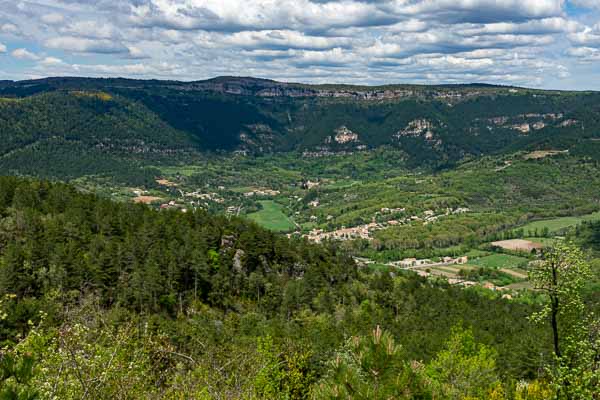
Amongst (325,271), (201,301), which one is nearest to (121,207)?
(201,301)

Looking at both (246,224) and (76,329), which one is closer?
(76,329)

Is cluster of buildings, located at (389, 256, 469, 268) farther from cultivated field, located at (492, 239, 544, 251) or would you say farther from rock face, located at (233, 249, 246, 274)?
rock face, located at (233, 249, 246, 274)

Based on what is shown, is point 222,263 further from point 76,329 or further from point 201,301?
point 76,329

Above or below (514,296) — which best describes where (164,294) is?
above

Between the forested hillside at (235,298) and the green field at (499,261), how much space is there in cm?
6063

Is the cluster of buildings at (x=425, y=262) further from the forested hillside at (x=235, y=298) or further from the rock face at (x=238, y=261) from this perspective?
the rock face at (x=238, y=261)

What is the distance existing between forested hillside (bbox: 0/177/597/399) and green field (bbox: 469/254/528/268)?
60626 millimetres

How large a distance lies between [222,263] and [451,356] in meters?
40.3

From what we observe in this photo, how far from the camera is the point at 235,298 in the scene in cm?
7256

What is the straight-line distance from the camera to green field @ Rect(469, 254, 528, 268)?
→ 151 m

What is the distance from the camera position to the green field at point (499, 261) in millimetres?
150925

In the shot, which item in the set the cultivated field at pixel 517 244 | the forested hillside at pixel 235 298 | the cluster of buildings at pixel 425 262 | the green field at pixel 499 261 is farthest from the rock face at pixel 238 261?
the cultivated field at pixel 517 244

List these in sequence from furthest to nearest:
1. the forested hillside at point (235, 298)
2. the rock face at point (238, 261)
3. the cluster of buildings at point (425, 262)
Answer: the cluster of buildings at point (425, 262), the rock face at point (238, 261), the forested hillside at point (235, 298)

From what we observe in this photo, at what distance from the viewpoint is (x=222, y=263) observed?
75.5 meters
